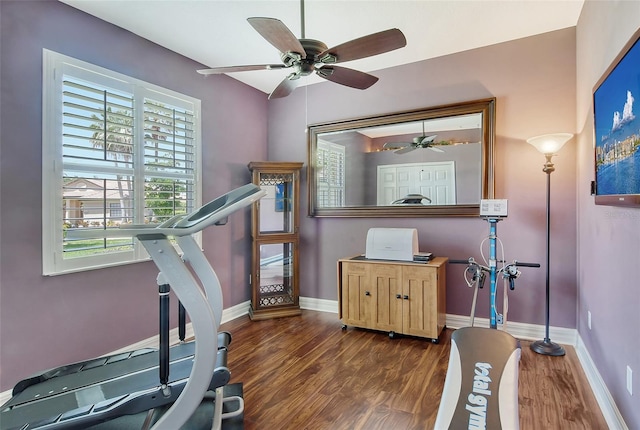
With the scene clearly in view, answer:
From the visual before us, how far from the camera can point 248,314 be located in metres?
3.92

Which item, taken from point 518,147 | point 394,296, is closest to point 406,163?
point 518,147

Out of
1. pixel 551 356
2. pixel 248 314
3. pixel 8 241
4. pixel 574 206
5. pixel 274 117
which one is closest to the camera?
pixel 8 241

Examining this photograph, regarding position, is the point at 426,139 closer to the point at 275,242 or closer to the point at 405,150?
the point at 405,150

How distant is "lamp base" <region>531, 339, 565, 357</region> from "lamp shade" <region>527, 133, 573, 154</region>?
1651 millimetres

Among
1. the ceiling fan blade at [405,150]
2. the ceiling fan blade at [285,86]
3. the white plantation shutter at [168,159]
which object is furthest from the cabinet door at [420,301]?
the white plantation shutter at [168,159]

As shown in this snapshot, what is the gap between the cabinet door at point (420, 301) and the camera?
2.98 meters

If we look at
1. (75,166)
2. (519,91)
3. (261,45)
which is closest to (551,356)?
(519,91)

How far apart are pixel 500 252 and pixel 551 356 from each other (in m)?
0.96

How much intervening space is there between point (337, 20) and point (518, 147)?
80.8 inches

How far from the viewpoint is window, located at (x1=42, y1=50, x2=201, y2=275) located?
92.7 inches

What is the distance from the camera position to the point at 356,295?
3.36m

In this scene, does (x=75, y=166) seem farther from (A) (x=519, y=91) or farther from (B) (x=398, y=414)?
(A) (x=519, y=91)

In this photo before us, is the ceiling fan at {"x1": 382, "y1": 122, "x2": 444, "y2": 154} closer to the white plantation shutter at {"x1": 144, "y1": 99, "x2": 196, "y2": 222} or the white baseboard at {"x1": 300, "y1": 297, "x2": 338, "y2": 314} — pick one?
the white baseboard at {"x1": 300, "y1": 297, "x2": 338, "y2": 314}

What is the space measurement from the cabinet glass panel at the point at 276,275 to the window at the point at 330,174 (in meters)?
0.74
